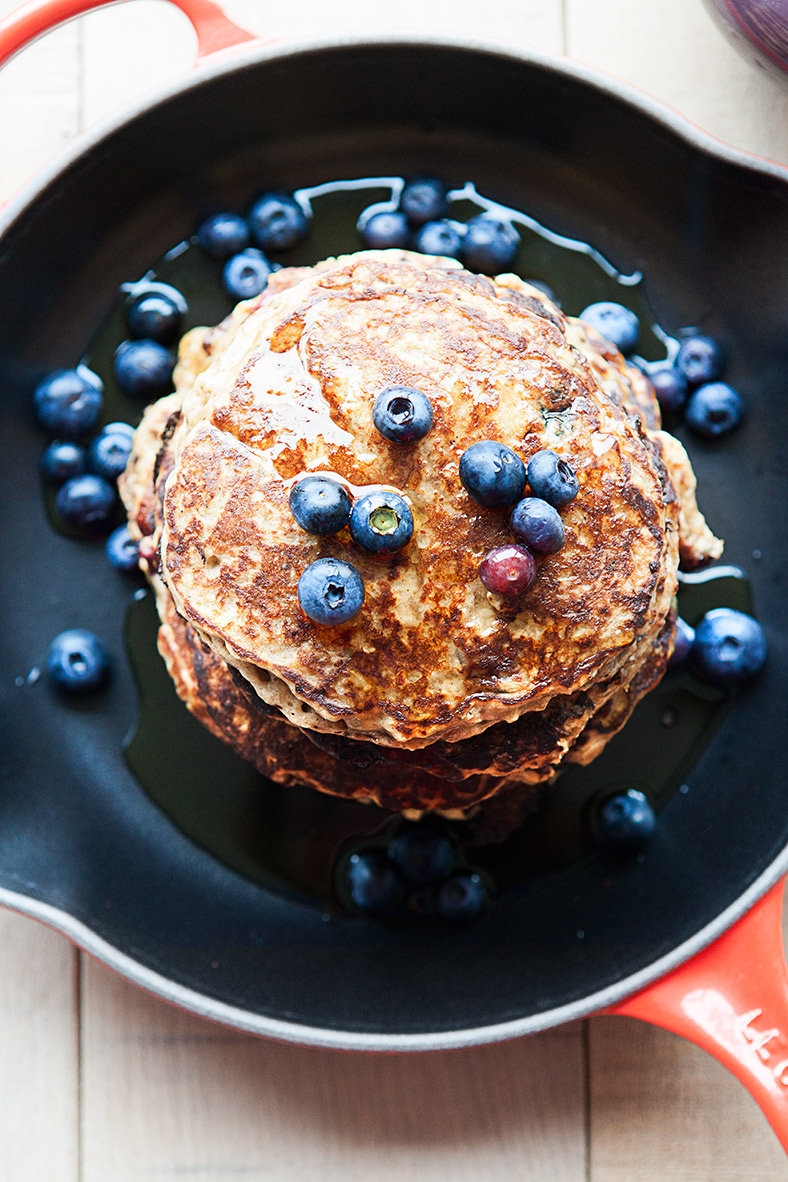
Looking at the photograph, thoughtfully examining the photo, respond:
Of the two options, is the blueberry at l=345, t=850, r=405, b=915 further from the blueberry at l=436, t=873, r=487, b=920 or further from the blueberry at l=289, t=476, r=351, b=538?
the blueberry at l=289, t=476, r=351, b=538

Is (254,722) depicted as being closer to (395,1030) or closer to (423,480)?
(423,480)

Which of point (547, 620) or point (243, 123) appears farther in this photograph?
point (243, 123)

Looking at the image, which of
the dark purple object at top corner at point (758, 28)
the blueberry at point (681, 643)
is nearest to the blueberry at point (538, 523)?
the blueberry at point (681, 643)

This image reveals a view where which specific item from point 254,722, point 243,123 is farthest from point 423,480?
point 243,123

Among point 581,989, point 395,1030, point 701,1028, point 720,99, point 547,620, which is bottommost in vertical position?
point 395,1030

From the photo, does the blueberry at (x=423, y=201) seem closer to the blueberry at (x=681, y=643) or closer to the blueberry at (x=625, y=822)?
the blueberry at (x=681, y=643)

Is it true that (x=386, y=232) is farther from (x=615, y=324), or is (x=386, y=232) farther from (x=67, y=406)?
(x=67, y=406)
